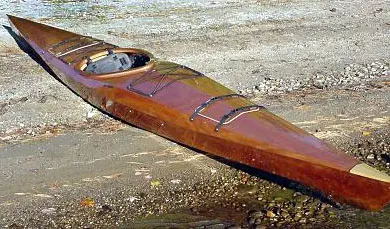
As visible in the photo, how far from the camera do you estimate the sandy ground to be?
6.16 metres

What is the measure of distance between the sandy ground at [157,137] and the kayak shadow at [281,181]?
2.4 inches

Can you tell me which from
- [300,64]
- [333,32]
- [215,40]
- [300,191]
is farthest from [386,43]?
[300,191]

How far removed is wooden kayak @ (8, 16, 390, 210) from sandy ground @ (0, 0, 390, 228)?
1.04 ft

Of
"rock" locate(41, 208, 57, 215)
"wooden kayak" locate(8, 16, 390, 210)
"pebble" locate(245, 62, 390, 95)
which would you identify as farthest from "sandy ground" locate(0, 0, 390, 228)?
"wooden kayak" locate(8, 16, 390, 210)

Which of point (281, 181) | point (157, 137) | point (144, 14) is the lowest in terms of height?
point (281, 181)

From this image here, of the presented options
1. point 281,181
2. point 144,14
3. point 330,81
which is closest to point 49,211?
point 281,181

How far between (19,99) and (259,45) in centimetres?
424

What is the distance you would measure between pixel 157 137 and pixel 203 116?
863 mm

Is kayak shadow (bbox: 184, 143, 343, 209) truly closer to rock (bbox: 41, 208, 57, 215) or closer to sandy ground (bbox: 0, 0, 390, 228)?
sandy ground (bbox: 0, 0, 390, 228)

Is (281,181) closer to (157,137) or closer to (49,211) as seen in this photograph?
(157,137)

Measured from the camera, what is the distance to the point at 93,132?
7547 mm

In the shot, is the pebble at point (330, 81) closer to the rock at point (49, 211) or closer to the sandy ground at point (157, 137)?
the sandy ground at point (157, 137)

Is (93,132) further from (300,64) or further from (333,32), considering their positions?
(333,32)

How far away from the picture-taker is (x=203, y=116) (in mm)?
6766
